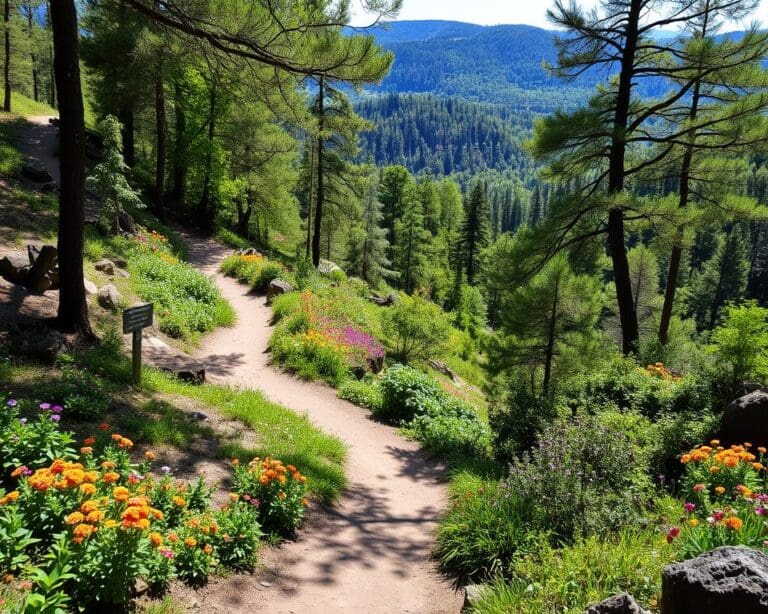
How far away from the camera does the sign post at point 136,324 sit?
743 centimetres

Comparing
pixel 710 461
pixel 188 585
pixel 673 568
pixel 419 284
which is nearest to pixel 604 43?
pixel 710 461

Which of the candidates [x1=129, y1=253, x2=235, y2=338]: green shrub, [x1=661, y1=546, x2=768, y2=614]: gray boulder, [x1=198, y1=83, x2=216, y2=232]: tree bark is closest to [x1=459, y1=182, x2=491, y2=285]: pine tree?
[x1=198, y1=83, x2=216, y2=232]: tree bark

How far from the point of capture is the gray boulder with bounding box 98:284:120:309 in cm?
1048

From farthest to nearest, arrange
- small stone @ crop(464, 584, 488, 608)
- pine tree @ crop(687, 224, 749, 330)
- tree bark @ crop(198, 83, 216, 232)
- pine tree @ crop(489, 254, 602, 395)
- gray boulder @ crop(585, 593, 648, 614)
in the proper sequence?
1. pine tree @ crop(687, 224, 749, 330)
2. tree bark @ crop(198, 83, 216, 232)
3. pine tree @ crop(489, 254, 602, 395)
4. small stone @ crop(464, 584, 488, 608)
5. gray boulder @ crop(585, 593, 648, 614)

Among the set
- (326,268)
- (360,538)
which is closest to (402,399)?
(360,538)

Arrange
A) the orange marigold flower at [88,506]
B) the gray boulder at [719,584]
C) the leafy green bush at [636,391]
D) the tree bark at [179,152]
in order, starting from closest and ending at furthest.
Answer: the gray boulder at [719,584]
the orange marigold flower at [88,506]
the leafy green bush at [636,391]
the tree bark at [179,152]

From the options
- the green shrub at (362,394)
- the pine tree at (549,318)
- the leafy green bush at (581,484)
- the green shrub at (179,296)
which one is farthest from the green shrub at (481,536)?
the green shrub at (179,296)

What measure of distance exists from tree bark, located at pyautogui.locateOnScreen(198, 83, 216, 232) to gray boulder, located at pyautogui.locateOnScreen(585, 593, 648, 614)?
2569 centimetres

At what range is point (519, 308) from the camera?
46.3 feet

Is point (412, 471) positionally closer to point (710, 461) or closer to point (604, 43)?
point (710, 461)

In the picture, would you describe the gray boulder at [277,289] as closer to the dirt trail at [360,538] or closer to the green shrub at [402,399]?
the dirt trail at [360,538]

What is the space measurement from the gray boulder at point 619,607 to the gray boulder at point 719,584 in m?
0.22

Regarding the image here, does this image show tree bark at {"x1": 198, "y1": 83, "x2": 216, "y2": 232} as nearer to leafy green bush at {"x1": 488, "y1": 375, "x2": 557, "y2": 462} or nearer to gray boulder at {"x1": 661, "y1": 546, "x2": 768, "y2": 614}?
leafy green bush at {"x1": 488, "y1": 375, "x2": 557, "y2": 462}

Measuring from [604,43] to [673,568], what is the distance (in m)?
10.7
